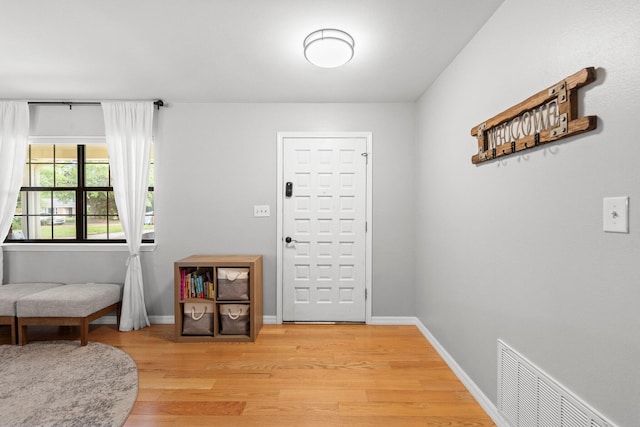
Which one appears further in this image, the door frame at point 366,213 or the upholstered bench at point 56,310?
the door frame at point 366,213

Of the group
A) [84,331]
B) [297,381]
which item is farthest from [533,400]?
[84,331]

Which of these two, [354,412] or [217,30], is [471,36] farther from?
[354,412]

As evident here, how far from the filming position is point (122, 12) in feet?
6.83

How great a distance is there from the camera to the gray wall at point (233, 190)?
3791mm

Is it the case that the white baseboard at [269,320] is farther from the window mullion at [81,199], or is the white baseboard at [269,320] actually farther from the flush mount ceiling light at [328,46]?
the flush mount ceiling light at [328,46]

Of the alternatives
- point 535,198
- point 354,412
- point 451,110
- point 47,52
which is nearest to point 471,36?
point 451,110

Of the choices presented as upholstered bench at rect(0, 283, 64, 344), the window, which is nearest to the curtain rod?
the window

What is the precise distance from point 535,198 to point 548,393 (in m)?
0.91

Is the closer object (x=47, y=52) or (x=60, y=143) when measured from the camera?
(x=47, y=52)

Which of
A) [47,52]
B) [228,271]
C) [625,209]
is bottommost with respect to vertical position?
[228,271]

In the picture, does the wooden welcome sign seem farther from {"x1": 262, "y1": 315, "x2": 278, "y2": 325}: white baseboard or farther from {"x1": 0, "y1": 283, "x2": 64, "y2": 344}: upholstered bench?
{"x1": 0, "y1": 283, "x2": 64, "y2": 344}: upholstered bench

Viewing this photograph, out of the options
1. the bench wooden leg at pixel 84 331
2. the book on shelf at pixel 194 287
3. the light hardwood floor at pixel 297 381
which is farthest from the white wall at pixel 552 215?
the bench wooden leg at pixel 84 331

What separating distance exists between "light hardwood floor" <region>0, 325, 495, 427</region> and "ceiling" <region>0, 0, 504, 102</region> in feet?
8.15

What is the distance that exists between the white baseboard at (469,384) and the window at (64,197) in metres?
3.23
